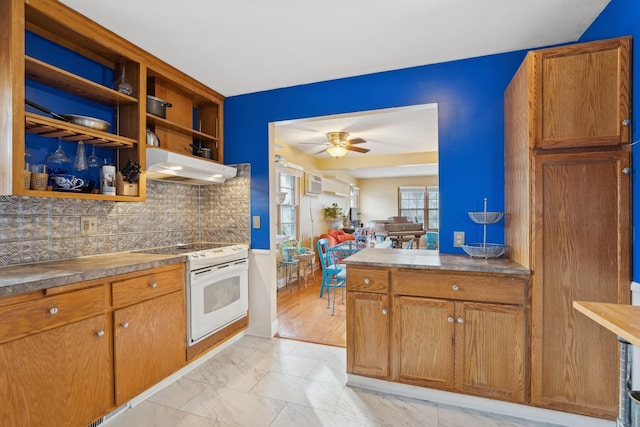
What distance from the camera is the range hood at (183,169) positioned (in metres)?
2.36

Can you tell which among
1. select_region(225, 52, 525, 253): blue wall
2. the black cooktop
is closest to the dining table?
the black cooktop

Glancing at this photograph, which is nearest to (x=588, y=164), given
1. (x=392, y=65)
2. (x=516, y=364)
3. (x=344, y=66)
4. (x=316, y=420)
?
(x=516, y=364)

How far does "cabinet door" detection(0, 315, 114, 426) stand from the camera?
1390mm

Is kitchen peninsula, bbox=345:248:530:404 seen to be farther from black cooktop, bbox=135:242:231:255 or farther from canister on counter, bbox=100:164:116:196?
canister on counter, bbox=100:164:116:196

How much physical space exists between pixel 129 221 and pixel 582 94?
321 centimetres

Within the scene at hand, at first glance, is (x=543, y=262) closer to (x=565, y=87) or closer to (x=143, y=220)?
(x=565, y=87)

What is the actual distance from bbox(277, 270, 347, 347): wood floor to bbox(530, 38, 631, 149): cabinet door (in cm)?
233

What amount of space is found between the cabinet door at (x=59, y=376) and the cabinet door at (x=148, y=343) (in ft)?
0.23

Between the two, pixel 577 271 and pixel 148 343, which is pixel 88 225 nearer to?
pixel 148 343


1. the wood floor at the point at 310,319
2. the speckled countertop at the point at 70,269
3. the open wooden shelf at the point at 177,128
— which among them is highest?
the open wooden shelf at the point at 177,128

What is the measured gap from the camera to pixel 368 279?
7.14ft

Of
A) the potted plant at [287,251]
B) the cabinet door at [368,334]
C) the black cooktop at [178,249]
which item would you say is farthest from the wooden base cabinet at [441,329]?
the potted plant at [287,251]

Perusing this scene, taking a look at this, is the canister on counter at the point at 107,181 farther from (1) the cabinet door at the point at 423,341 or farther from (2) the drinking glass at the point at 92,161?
(1) the cabinet door at the point at 423,341

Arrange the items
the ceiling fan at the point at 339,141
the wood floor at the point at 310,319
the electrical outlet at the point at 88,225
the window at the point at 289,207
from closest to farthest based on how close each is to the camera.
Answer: the electrical outlet at the point at 88,225, the wood floor at the point at 310,319, the ceiling fan at the point at 339,141, the window at the point at 289,207
